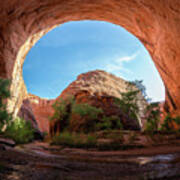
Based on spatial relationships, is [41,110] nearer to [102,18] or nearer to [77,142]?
[77,142]

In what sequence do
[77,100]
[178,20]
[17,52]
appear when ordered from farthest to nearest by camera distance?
[77,100]
[17,52]
[178,20]

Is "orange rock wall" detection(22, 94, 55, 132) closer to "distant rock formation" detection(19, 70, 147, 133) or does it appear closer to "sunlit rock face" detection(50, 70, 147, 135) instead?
"distant rock formation" detection(19, 70, 147, 133)

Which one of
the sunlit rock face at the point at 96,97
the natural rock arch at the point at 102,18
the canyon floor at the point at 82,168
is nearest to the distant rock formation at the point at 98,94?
the sunlit rock face at the point at 96,97

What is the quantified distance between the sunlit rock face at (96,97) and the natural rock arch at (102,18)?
4.63m

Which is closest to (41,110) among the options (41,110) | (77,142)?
(41,110)

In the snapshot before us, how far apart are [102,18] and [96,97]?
931 centimetres

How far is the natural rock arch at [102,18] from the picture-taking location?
611 centimetres

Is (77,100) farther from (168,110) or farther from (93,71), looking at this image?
(168,110)

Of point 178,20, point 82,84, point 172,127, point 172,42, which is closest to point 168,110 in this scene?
point 172,127

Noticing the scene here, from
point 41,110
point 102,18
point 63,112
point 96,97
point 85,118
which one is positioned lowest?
point 85,118

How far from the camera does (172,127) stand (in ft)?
32.4

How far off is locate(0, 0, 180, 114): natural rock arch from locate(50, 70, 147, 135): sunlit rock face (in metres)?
4.63

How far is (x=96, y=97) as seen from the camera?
16672 millimetres

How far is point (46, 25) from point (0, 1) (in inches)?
164
